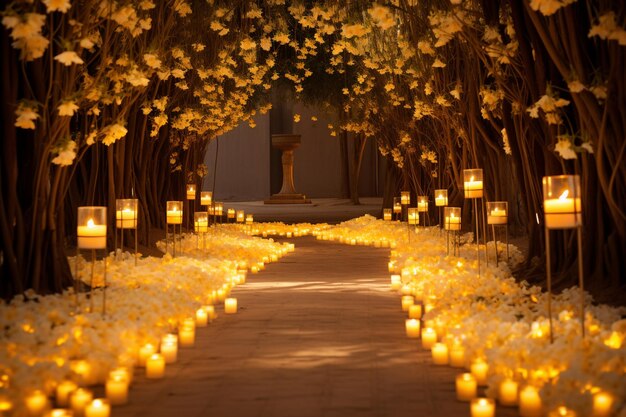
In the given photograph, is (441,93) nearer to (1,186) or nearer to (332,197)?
(1,186)

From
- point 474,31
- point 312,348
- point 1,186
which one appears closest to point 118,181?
point 1,186

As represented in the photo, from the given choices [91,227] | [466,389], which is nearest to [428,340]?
[466,389]

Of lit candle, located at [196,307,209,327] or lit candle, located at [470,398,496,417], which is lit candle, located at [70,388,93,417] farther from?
lit candle, located at [196,307,209,327]

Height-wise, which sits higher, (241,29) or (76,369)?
(241,29)

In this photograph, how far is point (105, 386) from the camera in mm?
4469

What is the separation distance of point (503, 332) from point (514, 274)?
3363 millimetres

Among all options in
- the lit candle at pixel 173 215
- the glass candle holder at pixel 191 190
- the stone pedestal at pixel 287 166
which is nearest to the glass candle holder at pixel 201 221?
the lit candle at pixel 173 215

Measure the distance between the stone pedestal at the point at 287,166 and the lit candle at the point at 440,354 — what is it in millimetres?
23130

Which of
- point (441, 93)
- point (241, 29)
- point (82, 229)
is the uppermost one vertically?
point (241, 29)

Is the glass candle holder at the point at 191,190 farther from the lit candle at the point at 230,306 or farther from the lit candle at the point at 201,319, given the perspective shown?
the lit candle at the point at 201,319

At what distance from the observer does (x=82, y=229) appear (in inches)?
239

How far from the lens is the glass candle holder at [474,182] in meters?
9.30

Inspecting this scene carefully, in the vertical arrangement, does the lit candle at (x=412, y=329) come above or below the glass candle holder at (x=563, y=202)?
below

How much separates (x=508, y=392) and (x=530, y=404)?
0.89 feet
